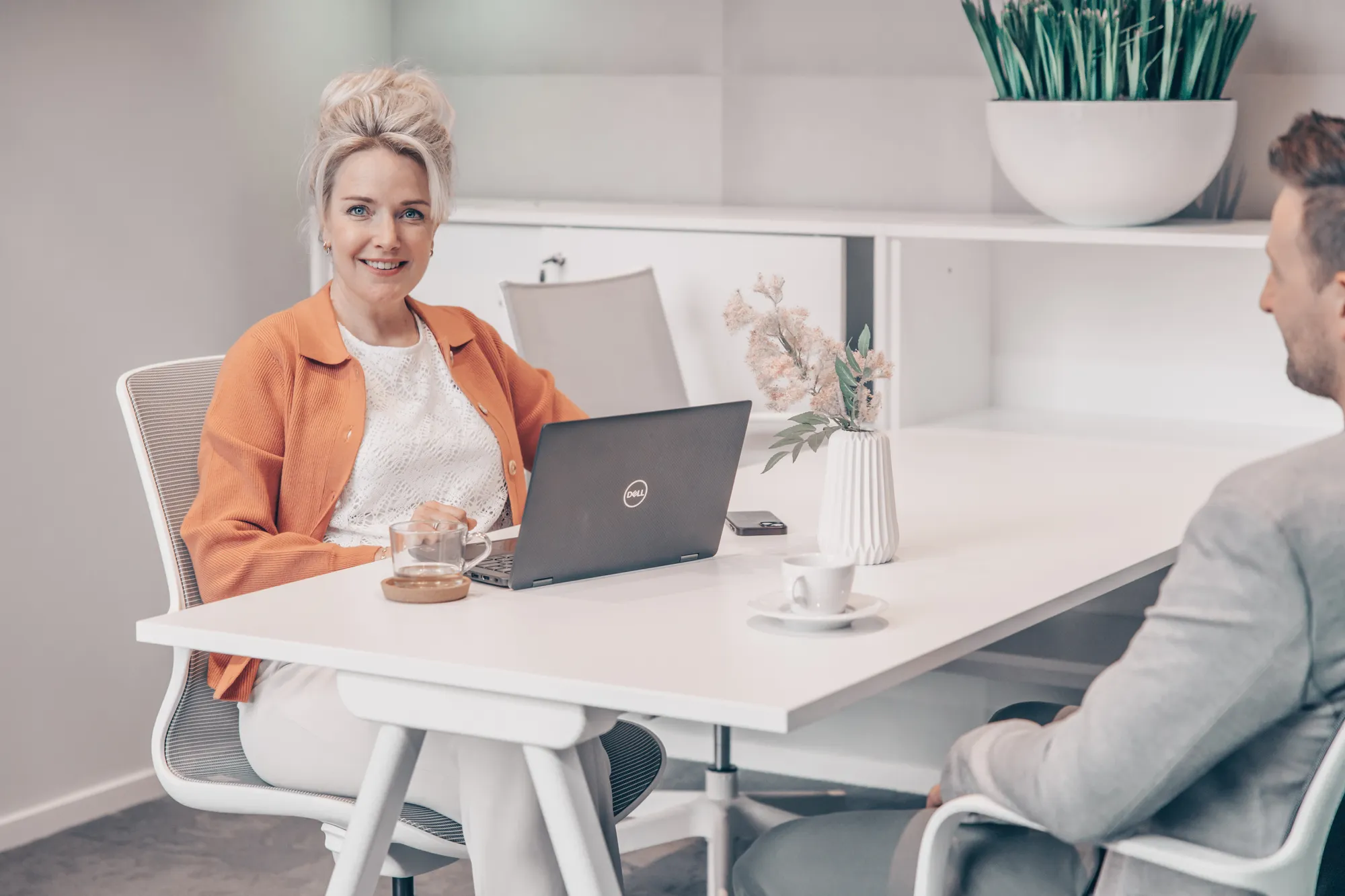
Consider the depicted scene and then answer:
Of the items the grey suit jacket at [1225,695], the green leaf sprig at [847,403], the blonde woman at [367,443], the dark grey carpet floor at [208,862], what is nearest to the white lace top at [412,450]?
the blonde woman at [367,443]

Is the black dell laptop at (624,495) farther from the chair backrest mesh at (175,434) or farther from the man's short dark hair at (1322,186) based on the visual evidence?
the man's short dark hair at (1322,186)

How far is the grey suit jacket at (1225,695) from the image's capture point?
127 centimetres

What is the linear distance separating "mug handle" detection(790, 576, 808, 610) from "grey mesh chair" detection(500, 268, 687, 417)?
1352mm

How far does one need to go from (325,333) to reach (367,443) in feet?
0.55

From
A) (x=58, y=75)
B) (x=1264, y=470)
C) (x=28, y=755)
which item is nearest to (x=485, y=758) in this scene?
(x=1264, y=470)

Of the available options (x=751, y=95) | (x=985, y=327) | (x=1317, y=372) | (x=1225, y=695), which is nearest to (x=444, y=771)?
(x=1225, y=695)

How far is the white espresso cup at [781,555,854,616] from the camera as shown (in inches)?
66.8

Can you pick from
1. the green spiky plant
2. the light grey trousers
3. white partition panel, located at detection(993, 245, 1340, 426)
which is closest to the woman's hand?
the light grey trousers

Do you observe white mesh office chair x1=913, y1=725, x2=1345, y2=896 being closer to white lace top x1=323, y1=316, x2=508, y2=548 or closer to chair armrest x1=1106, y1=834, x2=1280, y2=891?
chair armrest x1=1106, y1=834, x2=1280, y2=891

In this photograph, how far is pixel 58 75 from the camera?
313 centimetres

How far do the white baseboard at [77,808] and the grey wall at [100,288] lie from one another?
0.01m

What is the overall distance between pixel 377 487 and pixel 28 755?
1.31m

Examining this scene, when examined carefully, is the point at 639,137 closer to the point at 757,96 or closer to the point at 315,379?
the point at 757,96

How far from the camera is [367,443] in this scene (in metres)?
2.31
